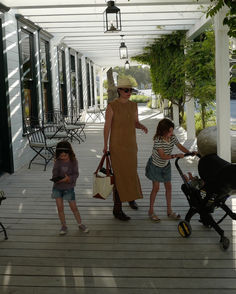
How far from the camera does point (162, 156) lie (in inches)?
159

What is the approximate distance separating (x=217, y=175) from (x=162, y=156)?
809 mm

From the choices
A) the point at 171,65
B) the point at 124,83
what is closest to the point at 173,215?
the point at 124,83

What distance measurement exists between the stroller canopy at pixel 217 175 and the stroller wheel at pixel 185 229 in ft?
1.43

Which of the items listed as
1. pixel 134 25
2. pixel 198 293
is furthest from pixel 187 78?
pixel 198 293

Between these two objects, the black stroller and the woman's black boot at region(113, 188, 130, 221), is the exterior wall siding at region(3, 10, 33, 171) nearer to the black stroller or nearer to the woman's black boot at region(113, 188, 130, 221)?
the woman's black boot at region(113, 188, 130, 221)

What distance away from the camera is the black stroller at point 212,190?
329 cm

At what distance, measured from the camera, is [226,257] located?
332 cm

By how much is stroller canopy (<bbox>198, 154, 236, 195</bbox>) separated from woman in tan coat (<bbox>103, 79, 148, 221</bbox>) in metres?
0.88

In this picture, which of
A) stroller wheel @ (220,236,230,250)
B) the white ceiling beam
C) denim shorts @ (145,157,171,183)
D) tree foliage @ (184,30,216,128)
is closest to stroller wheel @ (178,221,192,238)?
stroller wheel @ (220,236,230,250)

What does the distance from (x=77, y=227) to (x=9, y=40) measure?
406 centimetres

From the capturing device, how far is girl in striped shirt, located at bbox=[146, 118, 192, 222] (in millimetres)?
4051

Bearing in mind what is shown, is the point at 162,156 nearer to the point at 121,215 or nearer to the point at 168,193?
the point at 168,193

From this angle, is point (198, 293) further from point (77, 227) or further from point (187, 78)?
point (187, 78)

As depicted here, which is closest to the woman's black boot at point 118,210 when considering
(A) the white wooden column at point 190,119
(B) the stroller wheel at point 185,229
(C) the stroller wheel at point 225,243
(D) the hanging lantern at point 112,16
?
(B) the stroller wheel at point 185,229
